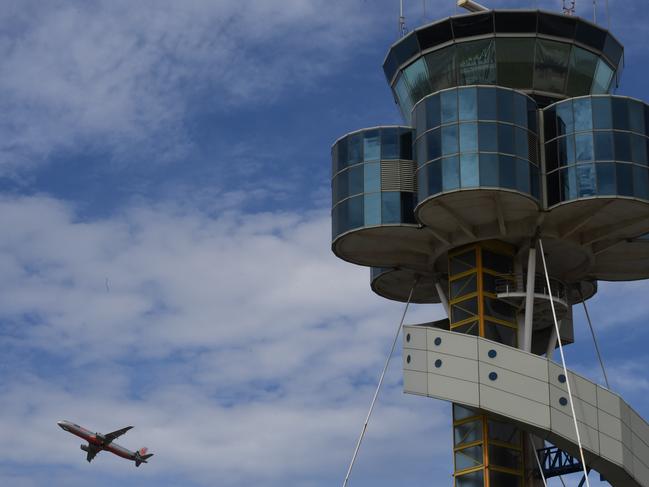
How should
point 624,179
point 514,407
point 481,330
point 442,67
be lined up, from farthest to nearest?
point 442,67 → point 481,330 → point 624,179 → point 514,407

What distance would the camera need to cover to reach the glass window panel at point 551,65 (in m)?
62.7

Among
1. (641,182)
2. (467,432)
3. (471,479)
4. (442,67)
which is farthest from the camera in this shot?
(442,67)

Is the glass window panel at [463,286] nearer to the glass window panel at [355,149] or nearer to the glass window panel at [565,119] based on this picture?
the glass window panel at [355,149]

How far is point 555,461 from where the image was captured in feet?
198

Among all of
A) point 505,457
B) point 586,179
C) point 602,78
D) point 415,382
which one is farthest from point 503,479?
point 602,78

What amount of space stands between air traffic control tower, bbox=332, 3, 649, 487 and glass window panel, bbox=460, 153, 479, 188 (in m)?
0.07

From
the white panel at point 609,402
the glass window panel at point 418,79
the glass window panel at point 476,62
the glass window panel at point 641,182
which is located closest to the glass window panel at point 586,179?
the glass window panel at point 641,182

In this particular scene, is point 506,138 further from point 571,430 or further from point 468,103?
point 571,430

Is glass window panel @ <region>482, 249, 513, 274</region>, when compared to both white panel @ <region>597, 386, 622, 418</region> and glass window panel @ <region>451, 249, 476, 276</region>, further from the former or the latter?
white panel @ <region>597, 386, 622, 418</region>

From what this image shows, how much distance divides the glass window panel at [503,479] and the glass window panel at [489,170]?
12.7 m

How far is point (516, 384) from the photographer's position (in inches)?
2270

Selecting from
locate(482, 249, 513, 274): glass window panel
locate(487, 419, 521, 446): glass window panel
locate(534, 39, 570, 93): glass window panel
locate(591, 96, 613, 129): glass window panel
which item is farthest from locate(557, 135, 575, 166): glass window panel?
locate(487, 419, 521, 446): glass window panel

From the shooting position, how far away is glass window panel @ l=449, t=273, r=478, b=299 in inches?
2448

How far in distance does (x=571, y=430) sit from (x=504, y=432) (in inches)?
151
